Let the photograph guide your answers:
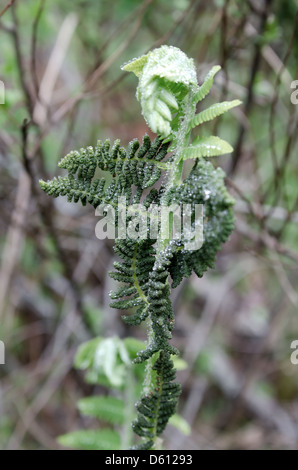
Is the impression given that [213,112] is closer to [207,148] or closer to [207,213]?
[207,148]

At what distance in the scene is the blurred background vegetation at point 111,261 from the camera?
2.37 meters

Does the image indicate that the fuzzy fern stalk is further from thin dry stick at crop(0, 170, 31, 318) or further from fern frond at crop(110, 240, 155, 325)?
thin dry stick at crop(0, 170, 31, 318)

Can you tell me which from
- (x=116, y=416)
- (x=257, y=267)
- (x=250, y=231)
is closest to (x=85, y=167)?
(x=116, y=416)

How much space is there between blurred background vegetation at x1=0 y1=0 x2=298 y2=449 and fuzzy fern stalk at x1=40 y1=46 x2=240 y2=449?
1277 millimetres

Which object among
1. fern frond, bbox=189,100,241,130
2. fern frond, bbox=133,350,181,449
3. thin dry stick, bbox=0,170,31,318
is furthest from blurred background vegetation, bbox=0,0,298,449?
fern frond, bbox=189,100,241,130

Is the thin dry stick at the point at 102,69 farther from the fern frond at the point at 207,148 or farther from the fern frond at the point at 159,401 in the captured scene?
the fern frond at the point at 159,401

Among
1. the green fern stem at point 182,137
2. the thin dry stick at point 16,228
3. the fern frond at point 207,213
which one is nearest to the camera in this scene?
the fern frond at point 207,213

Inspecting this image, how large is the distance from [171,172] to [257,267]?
244 cm

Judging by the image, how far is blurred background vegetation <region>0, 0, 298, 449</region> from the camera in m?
2.37

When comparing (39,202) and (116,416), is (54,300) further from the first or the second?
(116,416)

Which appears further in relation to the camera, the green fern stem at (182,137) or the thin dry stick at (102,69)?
the thin dry stick at (102,69)

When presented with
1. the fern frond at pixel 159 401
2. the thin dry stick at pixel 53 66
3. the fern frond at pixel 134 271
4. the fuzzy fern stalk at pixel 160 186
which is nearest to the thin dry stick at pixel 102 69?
the thin dry stick at pixel 53 66

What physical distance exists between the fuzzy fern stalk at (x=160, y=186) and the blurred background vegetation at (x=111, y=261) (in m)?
1.28
